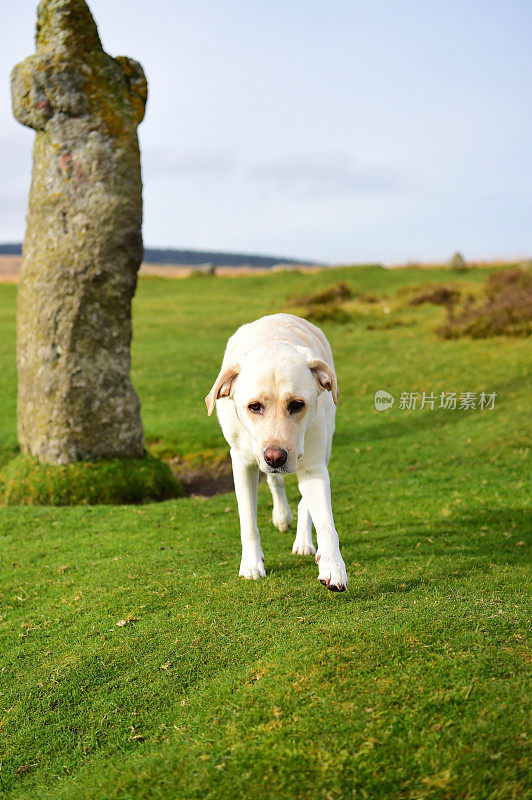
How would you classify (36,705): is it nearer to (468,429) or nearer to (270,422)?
(270,422)

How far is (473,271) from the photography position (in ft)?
145

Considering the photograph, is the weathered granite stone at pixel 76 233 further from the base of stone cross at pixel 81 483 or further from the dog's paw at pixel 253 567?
the dog's paw at pixel 253 567

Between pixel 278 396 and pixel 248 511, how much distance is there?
150cm

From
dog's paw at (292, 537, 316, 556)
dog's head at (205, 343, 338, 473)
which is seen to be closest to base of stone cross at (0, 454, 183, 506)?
dog's paw at (292, 537, 316, 556)

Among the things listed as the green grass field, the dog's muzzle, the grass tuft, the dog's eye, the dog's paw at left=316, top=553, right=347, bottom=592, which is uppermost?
the grass tuft

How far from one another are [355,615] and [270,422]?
65.2 inches

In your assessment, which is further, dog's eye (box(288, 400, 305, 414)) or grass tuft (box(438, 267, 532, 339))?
grass tuft (box(438, 267, 532, 339))

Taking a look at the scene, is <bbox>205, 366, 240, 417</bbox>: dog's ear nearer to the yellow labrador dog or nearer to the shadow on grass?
the yellow labrador dog

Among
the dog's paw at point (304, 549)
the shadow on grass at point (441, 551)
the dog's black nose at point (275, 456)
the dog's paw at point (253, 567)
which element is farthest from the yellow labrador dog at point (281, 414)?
the dog's paw at point (304, 549)

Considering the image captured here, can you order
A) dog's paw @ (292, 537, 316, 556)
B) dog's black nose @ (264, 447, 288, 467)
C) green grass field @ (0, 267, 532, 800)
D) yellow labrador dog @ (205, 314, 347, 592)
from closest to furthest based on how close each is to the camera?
green grass field @ (0, 267, 532, 800)
dog's black nose @ (264, 447, 288, 467)
yellow labrador dog @ (205, 314, 347, 592)
dog's paw @ (292, 537, 316, 556)

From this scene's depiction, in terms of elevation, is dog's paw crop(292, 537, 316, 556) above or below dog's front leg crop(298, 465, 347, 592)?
below

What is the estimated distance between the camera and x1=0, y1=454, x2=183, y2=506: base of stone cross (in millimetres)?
10133

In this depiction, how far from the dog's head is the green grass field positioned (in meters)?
1.33

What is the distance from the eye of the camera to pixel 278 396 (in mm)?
4711
